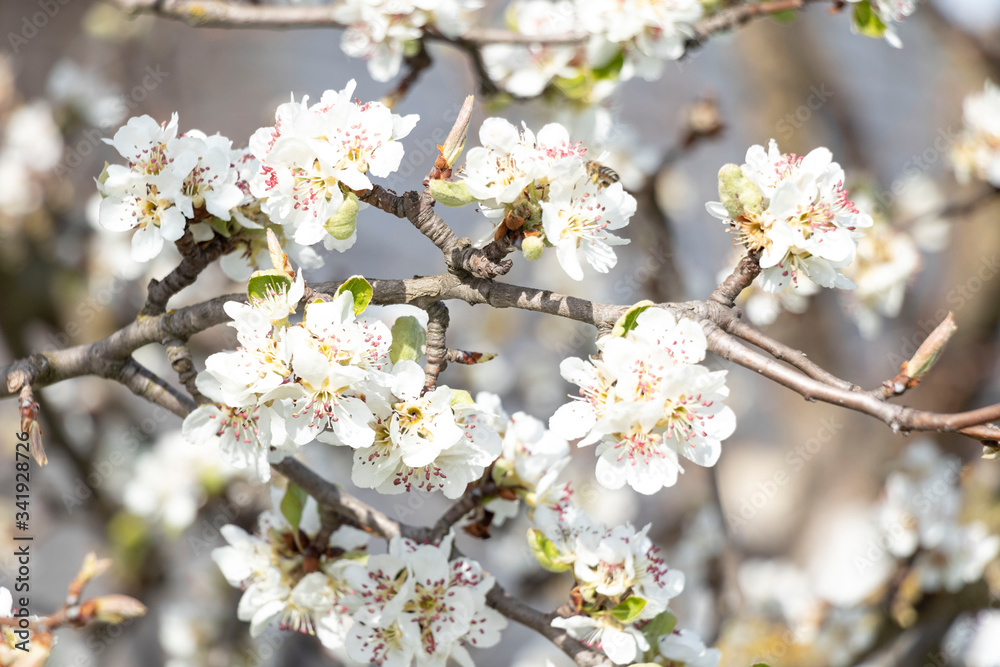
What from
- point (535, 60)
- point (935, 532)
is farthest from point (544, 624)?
point (935, 532)

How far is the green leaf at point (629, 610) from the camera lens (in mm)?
1121

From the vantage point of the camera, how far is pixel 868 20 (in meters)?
1.59

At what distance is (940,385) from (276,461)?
8.83 feet

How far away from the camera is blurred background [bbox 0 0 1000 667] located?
2404 millimetres

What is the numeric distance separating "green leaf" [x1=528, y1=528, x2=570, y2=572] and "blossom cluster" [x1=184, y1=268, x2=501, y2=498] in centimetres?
22

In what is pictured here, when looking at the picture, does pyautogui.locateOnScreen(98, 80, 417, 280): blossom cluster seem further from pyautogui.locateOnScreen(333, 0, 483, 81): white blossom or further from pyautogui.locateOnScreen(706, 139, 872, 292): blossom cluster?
pyautogui.locateOnScreen(333, 0, 483, 81): white blossom

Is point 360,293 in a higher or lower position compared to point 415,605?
higher

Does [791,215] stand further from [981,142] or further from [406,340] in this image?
[981,142]

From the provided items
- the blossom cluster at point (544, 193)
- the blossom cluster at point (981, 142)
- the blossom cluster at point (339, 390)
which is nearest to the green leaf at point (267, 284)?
the blossom cluster at point (339, 390)

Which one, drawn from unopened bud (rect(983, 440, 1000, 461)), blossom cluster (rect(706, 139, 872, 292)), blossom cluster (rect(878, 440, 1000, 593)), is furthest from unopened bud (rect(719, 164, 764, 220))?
blossom cluster (rect(878, 440, 1000, 593))

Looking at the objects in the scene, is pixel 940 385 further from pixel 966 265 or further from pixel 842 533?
pixel 842 533

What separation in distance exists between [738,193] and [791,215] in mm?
74

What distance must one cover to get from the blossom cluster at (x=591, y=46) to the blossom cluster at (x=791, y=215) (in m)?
0.67

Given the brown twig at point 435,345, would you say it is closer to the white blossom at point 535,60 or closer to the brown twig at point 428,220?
the brown twig at point 428,220
